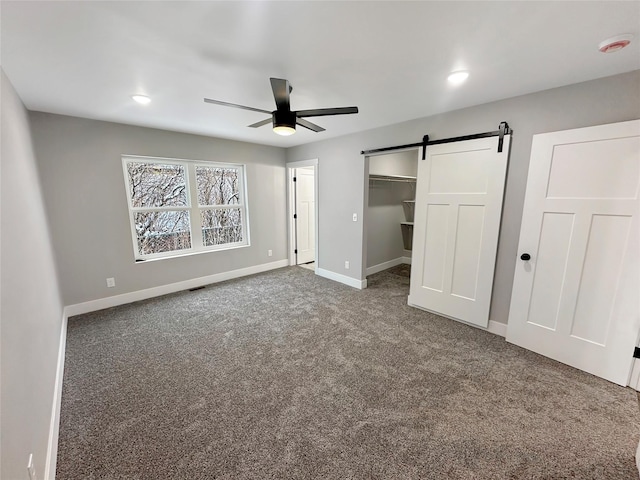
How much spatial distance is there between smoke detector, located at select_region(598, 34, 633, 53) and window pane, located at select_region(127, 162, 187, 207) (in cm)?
466

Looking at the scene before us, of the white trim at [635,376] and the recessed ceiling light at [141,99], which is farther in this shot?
the recessed ceiling light at [141,99]

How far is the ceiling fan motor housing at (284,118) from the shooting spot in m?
2.15

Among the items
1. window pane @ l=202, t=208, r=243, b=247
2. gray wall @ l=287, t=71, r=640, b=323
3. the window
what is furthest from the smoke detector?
window pane @ l=202, t=208, r=243, b=247

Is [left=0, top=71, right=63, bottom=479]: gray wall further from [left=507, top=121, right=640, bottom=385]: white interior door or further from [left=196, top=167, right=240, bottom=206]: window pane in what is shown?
[left=507, top=121, right=640, bottom=385]: white interior door

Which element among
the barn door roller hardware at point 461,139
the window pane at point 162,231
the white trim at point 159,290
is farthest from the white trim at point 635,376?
the window pane at point 162,231

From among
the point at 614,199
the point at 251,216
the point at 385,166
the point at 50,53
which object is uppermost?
the point at 50,53

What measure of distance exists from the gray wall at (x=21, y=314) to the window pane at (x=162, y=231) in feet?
4.47

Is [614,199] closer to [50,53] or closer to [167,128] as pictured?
[50,53]

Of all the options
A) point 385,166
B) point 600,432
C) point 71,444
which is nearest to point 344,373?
Answer: point 600,432

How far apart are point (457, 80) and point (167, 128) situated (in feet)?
12.0

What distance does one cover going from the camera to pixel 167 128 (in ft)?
12.1

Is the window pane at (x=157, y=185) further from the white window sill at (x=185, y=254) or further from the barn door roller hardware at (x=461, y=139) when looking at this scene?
the barn door roller hardware at (x=461, y=139)

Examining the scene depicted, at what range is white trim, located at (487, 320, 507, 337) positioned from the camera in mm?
2799

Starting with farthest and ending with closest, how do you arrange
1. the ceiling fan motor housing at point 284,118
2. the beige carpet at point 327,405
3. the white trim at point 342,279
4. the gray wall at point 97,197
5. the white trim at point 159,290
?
the white trim at point 342,279
the white trim at point 159,290
the gray wall at point 97,197
the ceiling fan motor housing at point 284,118
the beige carpet at point 327,405
